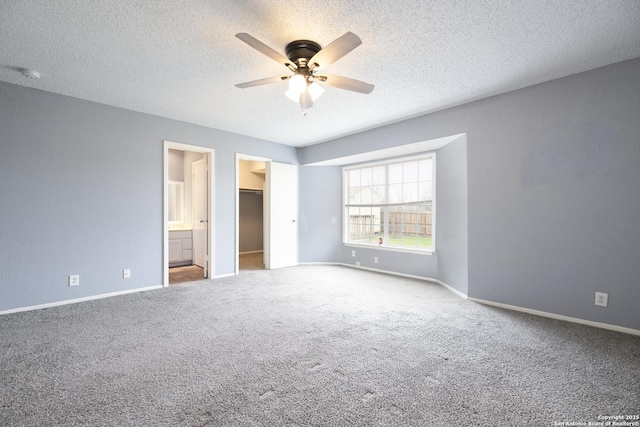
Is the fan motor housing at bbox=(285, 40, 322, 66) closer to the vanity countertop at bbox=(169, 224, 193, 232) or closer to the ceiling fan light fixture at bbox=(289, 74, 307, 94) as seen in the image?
the ceiling fan light fixture at bbox=(289, 74, 307, 94)

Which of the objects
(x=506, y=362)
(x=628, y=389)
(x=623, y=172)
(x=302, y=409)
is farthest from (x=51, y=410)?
(x=623, y=172)

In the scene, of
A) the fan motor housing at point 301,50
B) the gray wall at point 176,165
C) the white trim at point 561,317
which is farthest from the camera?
the gray wall at point 176,165

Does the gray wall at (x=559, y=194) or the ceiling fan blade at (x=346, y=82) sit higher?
the ceiling fan blade at (x=346, y=82)

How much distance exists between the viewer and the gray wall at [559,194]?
267cm

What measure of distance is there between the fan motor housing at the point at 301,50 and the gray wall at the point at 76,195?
2880 millimetres

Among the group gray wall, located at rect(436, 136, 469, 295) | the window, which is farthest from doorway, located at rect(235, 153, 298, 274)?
gray wall, located at rect(436, 136, 469, 295)

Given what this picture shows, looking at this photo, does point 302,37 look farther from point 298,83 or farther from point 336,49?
point 336,49

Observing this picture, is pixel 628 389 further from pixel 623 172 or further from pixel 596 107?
pixel 596 107

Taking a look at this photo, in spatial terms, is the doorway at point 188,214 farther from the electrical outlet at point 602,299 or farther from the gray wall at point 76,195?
the electrical outlet at point 602,299

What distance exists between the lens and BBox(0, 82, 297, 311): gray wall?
126 inches

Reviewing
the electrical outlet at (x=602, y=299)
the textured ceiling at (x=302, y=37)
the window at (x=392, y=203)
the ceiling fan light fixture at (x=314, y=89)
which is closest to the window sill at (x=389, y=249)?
the window at (x=392, y=203)

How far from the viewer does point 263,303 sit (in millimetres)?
3545

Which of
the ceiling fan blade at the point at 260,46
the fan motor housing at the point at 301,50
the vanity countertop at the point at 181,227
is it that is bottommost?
the vanity countertop at the point at 181,227

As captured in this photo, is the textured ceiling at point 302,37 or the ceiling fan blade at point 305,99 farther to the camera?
the ceiling fan blade at point 305,99
